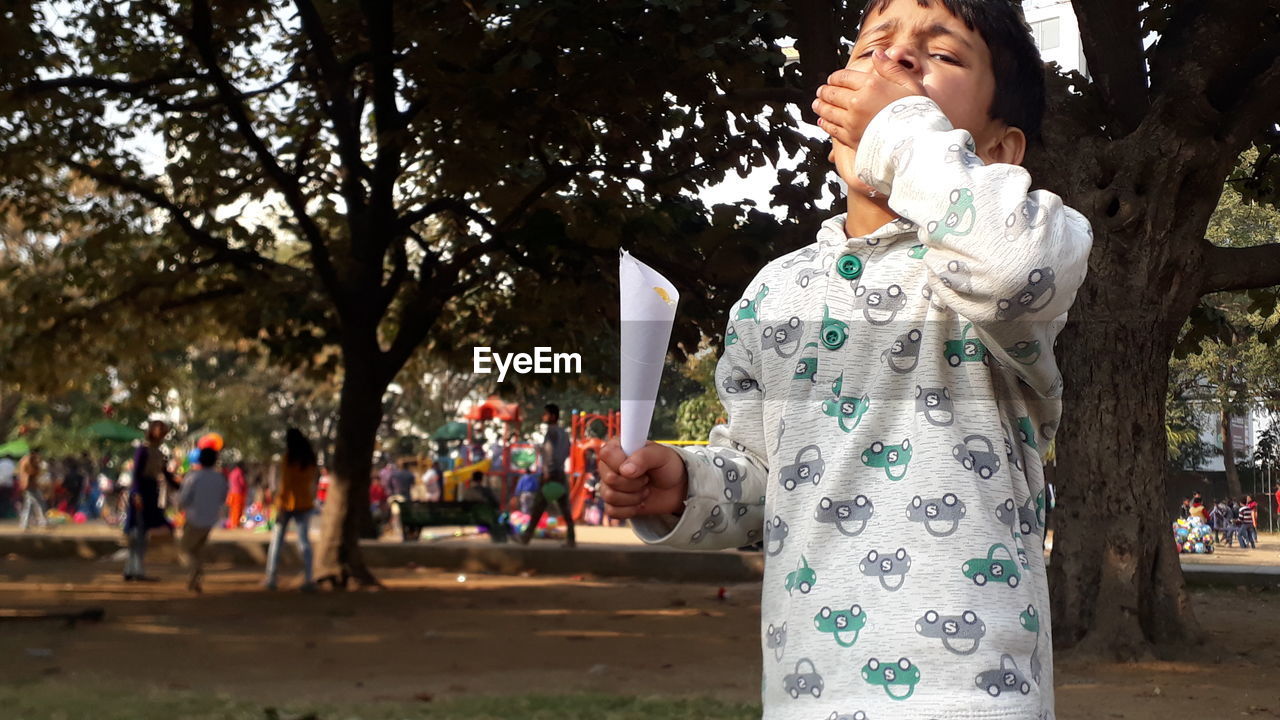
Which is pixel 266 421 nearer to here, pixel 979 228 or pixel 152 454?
pixel 152 454

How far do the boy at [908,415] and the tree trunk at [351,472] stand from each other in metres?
11.4

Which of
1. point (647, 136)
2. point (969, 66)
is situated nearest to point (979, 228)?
point (969, 66)

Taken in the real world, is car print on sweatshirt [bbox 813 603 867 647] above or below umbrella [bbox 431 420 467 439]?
below

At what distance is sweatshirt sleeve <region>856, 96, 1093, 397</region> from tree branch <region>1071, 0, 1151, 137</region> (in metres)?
7.59

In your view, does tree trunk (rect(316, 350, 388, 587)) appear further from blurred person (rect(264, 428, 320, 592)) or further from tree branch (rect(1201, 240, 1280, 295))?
tree branch (rect(1201, 240, 1280, 295))

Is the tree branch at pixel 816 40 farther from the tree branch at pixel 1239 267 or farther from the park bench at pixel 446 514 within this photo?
the park bench at pixel 446 514

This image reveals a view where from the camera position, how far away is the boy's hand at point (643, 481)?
173cm

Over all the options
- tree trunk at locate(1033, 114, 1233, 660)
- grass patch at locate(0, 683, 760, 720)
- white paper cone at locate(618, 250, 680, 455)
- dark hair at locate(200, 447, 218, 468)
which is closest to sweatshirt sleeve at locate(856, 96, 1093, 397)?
white paper cone at locate(618, 250, 680, 455)

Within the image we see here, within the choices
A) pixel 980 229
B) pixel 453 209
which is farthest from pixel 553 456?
pixel 980 229

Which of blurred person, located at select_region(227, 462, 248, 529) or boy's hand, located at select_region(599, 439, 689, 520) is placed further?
blurred person, located at select_region(227, 462, 248, 529)

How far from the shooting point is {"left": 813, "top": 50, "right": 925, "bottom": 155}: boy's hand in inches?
65.9

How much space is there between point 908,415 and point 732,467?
31cm

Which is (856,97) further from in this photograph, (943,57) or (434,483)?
(434,483)

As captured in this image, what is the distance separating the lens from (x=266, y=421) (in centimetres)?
3941
